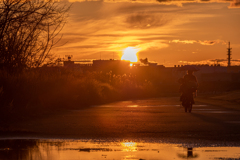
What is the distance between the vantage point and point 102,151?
361 inches

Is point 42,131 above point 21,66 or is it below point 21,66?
below

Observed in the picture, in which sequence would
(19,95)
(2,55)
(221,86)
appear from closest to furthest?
(19,95)
(2,55)
(221,86)

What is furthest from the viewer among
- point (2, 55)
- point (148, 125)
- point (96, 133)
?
point (2, 55)

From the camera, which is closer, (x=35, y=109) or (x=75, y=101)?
(x=35, y=109)

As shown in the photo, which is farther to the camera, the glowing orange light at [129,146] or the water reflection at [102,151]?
the glowing orange light at [129,146]

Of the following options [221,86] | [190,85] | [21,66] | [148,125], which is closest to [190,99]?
[190,85]

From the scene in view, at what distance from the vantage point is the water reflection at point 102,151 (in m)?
8.48

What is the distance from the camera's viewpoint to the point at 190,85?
21.7 meters

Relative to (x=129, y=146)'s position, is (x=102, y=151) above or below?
below

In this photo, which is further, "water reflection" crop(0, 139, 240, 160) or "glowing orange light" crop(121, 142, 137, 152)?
"glowing orange light" crop(121, 142, 137, 152)

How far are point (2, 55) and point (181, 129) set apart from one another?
1183cm

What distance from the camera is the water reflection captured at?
8484 millimetres

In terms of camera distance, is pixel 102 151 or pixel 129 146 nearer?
pixel 102 151

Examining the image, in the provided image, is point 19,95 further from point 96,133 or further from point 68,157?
point 68,157
